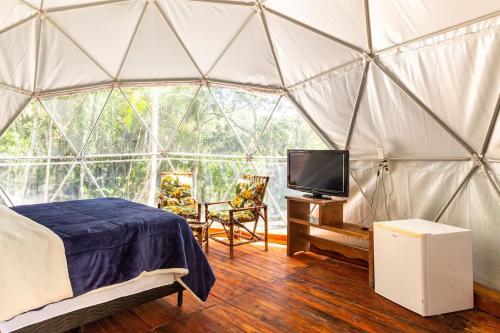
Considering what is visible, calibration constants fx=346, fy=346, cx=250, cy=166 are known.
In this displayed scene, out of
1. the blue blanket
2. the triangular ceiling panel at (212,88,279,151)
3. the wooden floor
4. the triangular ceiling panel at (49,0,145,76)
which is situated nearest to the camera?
the blue blanket

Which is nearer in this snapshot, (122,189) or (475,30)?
(475,30)

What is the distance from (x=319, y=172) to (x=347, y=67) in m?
1.36

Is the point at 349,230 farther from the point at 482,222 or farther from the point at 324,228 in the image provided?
the point at 482,222

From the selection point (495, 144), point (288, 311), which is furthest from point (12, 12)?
point (495, 144)

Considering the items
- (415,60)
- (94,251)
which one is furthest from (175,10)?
(94,251)

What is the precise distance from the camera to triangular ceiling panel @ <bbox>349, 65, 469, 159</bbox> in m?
3.62

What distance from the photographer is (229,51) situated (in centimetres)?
507

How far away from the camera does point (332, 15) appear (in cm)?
357

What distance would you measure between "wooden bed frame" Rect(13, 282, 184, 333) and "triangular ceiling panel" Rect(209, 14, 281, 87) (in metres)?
3.28

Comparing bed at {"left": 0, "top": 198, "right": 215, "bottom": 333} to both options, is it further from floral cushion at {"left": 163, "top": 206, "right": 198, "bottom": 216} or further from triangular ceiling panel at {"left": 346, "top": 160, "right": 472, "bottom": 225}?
triangular ceiling panel at {"left": 346, "top": 160, "right": 472, "bottom": 225}

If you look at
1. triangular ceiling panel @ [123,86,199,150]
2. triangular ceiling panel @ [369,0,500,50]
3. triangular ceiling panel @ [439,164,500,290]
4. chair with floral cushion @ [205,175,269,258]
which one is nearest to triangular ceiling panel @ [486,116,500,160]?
triangular ceiling panel @ [439,164,500,290]

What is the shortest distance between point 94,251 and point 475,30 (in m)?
3.42

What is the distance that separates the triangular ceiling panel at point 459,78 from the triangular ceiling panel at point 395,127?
150 mm

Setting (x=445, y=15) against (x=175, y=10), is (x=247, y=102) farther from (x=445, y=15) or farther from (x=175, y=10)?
(x=445, y=15)
